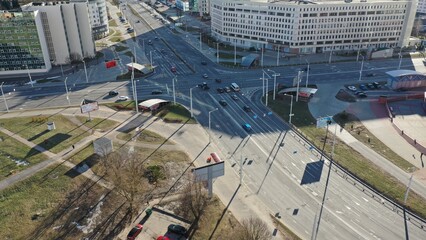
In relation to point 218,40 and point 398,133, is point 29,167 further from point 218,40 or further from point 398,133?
point 218,40

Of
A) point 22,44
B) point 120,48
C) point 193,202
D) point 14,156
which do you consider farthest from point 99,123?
point 120,48

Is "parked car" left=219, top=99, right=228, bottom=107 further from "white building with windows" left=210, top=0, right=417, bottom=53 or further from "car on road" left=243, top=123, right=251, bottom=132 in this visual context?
"white building with windows" left=210, top=0, right=417, bottom=53

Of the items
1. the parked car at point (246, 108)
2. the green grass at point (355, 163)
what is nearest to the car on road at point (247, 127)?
the parked car at point (246, 108)

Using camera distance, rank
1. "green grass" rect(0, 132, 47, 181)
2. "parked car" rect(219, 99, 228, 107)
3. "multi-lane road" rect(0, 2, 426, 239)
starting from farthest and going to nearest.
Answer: "parked car" rect(219, 99, 228, 107), "green grass" rect(0, 132, 47, 181), "multi-lane road" rect(0, 2, 426, 239)

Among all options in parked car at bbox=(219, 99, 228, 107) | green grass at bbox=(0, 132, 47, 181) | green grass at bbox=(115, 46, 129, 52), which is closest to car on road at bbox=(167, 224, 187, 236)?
green grass at bbox=(0, 132, 47, 181)

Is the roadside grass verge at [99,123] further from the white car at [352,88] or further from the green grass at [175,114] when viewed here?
the white car at [352,88]

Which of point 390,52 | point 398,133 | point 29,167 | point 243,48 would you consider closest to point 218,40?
point 243,48
